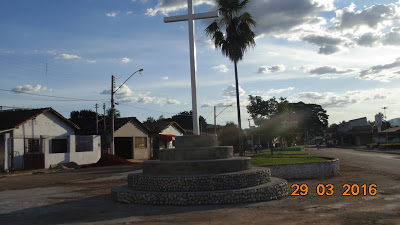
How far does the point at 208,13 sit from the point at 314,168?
8.59 m

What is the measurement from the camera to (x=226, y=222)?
7.67 meters

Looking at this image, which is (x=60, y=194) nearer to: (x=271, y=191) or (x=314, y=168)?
(x=271, y=191)

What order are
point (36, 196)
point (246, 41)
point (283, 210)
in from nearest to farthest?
point (283, 210), point (36, 196), point (246, 41)

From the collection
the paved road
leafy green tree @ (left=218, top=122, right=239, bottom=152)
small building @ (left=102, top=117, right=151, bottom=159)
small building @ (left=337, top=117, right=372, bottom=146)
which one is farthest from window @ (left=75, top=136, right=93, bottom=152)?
small building @ (left=337, top=117, right=372, bottom=146)

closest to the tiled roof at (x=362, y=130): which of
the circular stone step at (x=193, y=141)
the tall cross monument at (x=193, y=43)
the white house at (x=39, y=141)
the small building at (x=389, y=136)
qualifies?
the small building at (x=389, y=136)

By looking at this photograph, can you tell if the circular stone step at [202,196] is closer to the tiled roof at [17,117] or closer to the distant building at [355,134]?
the tiled roof at [17,117]

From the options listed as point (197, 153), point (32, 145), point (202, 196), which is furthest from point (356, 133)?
point (202, 196)

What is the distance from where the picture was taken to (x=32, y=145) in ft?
82.5

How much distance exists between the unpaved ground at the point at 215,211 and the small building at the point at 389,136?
48.2 meters

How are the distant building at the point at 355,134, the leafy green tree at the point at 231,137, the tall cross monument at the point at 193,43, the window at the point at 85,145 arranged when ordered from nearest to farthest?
1. the tall cross monument at the point at 193,43
2. the window at the point at 85,145
3. the leafy green tree at the point at 231,137
4. the distant building at the point at 355,134

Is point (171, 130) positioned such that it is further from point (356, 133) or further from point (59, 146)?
point (356, 133)

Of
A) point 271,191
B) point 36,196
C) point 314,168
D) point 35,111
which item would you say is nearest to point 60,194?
point 36,196

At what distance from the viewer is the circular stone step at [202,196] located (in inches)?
379

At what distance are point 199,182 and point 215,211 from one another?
142 centimetres
